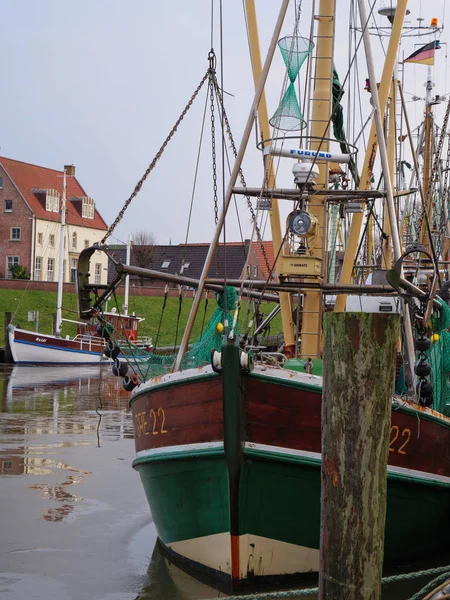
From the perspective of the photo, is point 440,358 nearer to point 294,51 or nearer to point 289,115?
point 289,115

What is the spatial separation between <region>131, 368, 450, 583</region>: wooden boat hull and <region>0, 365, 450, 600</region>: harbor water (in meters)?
0.48

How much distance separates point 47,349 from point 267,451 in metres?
32.6

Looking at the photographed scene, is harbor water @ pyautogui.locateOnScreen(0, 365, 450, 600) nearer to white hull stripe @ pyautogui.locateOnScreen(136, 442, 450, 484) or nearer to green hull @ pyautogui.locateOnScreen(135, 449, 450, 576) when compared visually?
green hull @ pyautogui.locateOnScreen(135, 449, 450, 576)

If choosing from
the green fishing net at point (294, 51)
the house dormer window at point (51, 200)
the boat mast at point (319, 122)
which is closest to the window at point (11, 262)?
the house dormer window at point (51, 200)

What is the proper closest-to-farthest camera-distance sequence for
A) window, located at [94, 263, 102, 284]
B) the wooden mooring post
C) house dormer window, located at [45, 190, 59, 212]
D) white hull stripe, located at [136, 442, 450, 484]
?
the wooden mooring post
white hull stripe, located at [136, 442, 450, 484]
house dormer window, located at [45, 190, 59, 212]
window, located at [94, 263, 102, 284]

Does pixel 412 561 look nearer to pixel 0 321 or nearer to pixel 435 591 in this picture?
pixel 435 591

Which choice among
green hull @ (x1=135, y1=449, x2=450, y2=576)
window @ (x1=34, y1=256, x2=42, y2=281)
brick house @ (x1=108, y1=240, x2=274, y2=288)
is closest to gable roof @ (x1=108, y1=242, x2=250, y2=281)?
brick house @ (x1=108, y1=240, x2=274, y2=288)

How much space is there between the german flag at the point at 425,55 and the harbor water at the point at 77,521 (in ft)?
37.6

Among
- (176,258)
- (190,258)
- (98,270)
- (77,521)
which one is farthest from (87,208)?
(77,521)

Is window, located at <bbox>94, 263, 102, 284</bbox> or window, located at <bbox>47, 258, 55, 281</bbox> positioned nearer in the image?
window, located at <bbox>47, 258, 55, 281</bbox>

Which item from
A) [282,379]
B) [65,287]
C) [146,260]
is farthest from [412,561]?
[146,260]

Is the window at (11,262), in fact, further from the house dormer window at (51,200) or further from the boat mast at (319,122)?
the boat mast at (319,122)

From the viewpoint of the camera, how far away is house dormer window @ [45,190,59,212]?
200 ft

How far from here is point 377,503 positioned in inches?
232
